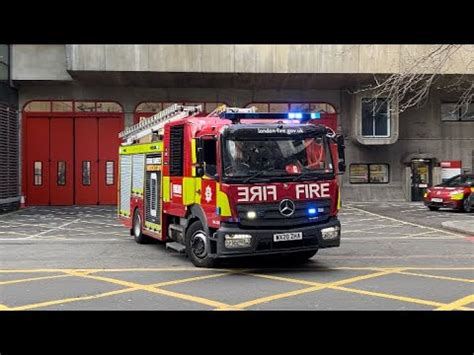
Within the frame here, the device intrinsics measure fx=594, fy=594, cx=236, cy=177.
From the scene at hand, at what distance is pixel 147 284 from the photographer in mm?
9000

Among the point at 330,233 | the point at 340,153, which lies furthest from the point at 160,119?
the point at 330,233

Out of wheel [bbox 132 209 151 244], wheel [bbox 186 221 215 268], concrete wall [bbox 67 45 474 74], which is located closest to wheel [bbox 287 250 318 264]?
wheel [bbox 186 221 215 268]

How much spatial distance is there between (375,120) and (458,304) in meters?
22.1

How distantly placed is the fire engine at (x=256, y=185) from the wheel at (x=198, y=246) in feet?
0.06

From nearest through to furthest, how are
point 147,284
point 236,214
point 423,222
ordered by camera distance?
1. point 147,284
2. point 236,214
3. point 423,222

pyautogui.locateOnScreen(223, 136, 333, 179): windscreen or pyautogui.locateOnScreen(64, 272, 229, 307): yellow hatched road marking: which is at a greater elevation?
pyautogui.locateOnScreen(223, 136, 333, 179): windscreen

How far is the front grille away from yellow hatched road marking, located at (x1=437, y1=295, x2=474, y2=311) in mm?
2915

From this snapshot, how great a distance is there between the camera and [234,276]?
9.70 m

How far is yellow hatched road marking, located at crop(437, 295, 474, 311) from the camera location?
7.32 meters

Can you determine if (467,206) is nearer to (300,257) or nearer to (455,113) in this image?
(455,113)

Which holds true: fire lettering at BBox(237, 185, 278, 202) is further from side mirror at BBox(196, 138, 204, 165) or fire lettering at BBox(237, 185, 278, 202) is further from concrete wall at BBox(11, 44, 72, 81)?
concrete wall at BBox(11, 44, 72, 81)
